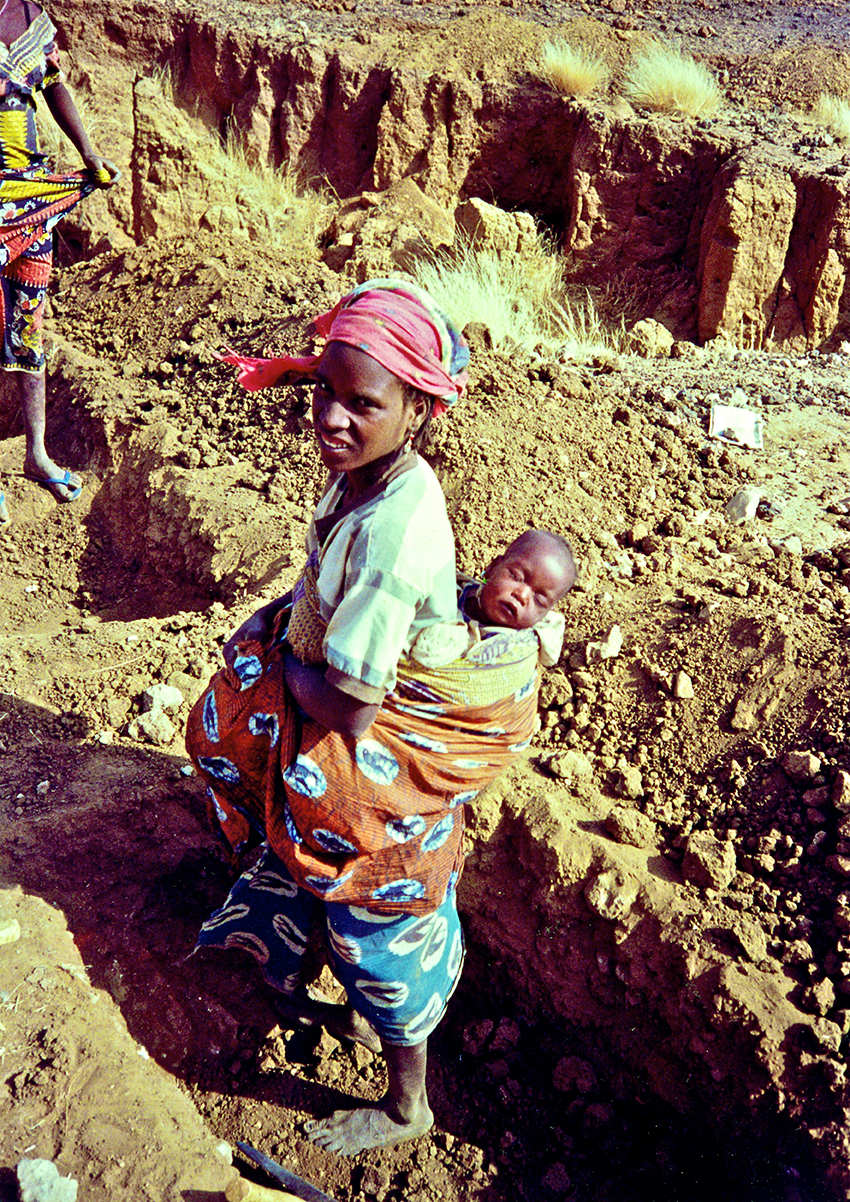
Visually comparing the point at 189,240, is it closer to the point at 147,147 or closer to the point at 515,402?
the point at 147,147

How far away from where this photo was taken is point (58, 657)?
3471 millimetres

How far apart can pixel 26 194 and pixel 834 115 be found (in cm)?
618

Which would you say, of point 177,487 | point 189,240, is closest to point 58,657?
point 177,487

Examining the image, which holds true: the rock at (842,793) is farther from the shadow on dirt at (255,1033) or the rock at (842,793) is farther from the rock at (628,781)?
the shadow on dirt at (255,1033)

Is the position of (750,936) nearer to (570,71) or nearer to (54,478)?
(54,478)

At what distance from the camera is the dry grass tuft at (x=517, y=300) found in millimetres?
5328

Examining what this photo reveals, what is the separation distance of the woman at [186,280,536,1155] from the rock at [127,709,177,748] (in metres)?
0.90

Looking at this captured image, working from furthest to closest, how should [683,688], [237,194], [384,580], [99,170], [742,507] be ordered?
[237,194] → [99,170] → [742,507] → [683,688] → [384,580]

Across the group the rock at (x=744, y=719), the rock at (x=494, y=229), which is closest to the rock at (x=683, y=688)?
the rock at (x=744, y=719)

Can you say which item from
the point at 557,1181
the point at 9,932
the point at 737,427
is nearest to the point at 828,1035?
the point at 557,1181

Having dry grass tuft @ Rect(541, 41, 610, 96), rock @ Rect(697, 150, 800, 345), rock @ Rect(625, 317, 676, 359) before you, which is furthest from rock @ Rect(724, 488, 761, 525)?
dry grass tuft @ Rect(541, 41, 610, 96)

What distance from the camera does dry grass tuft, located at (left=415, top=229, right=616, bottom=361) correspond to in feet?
17.5

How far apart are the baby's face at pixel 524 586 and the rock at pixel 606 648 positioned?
1.13 m

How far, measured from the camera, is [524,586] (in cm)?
192
